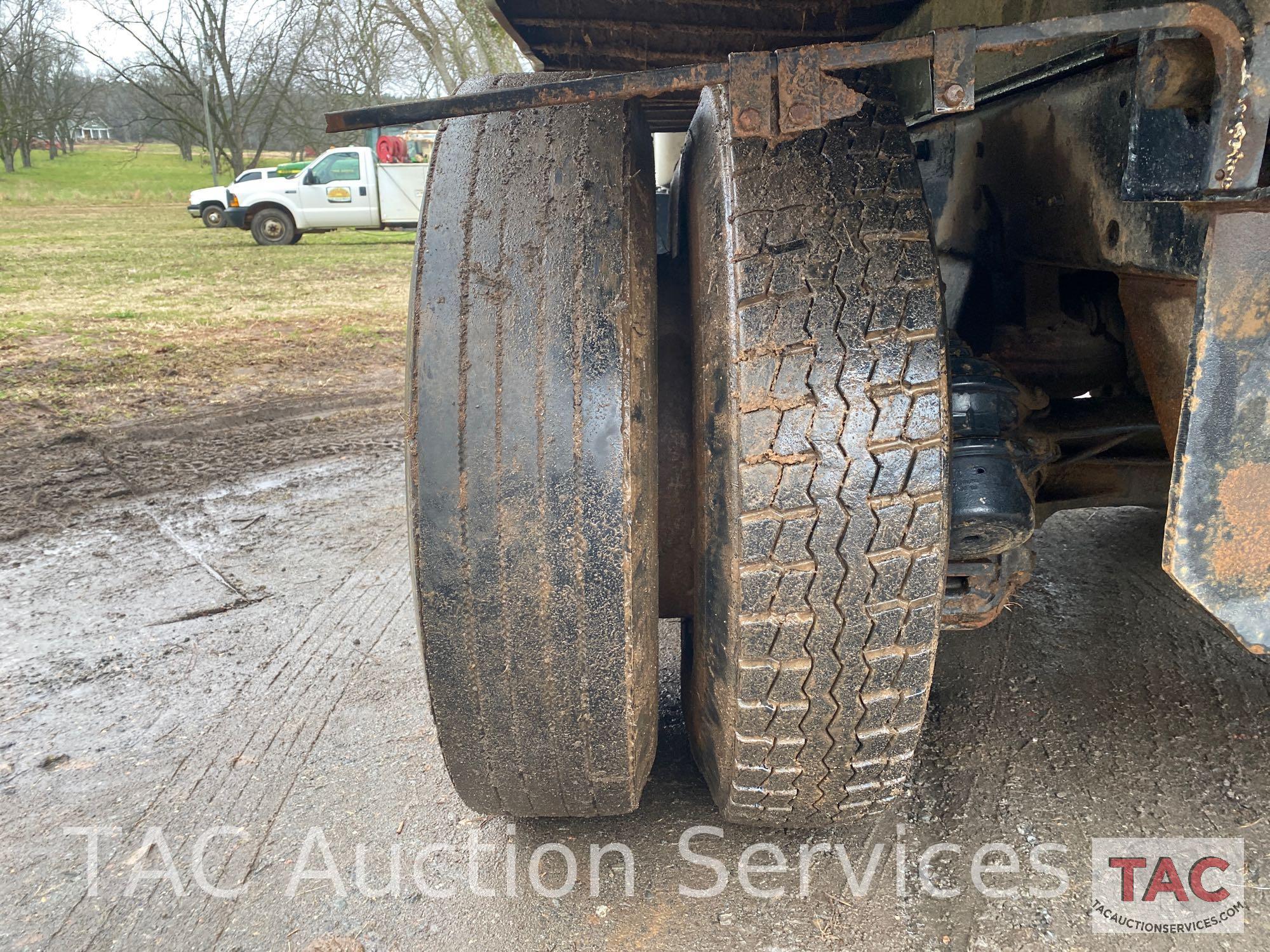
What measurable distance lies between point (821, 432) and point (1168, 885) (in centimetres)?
120

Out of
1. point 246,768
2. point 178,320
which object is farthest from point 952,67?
point 178,320

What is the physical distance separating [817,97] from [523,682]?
105 centimetres

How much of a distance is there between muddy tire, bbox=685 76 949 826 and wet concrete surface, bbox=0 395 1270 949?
1.55ft

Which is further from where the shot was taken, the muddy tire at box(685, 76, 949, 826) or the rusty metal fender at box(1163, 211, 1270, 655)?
the muddy tire at box(685, 76, 949, 826)

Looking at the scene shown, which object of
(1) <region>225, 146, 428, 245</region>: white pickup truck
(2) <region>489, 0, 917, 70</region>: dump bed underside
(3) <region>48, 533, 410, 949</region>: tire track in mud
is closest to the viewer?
(3) <region>48, 533, 410, 949</region>: tire track in mud

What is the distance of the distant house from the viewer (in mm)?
56941

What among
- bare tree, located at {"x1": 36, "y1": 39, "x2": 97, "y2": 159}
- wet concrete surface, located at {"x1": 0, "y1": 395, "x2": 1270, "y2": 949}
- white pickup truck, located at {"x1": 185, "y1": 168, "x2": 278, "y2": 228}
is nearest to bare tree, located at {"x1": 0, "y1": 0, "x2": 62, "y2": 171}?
bare tree, located at {"x1": 36, "y1": 39, "x2": 97, "y2": 159}

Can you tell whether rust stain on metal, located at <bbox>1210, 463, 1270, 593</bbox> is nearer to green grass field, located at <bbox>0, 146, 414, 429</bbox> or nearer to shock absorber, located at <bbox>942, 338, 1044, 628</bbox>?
shock absorber, located at <bbox>942, 338, 1044, 628</bbox>

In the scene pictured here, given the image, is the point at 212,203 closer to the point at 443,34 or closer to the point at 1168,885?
the point at 443,34

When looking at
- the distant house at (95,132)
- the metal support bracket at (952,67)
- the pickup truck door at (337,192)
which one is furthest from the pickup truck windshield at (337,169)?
the distant house at (95,132)

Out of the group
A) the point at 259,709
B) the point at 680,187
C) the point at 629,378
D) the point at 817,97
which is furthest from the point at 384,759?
the point at 817,97

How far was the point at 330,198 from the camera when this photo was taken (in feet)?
65.2

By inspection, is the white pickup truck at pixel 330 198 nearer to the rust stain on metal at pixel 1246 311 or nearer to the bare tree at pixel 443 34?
the bare tree at pixel 443 34

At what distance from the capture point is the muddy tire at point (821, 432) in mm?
1523
